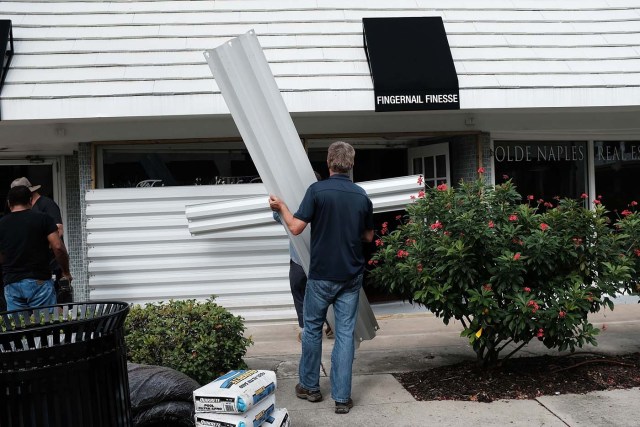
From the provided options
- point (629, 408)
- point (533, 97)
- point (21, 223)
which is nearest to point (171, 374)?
point (21, 223)

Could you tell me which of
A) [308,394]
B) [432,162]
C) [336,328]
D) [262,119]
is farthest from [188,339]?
[432,162]

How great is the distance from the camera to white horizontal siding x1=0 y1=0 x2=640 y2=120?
721 cm

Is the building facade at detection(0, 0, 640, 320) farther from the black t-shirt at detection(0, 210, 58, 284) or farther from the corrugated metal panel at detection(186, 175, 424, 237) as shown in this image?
the black t-shirt at detection(0, 210, 58, 284)

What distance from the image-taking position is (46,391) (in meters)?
2.56

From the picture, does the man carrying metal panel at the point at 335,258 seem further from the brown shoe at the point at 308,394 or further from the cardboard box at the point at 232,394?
the cardboard box at the point at 232,394

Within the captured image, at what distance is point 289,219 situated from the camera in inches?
186

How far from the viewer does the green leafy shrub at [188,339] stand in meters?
4.81

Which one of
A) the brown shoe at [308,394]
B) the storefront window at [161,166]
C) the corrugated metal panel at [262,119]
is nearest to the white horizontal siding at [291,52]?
the storefront window at [161,166]

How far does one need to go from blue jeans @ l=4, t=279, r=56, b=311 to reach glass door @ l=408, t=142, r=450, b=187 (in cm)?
489

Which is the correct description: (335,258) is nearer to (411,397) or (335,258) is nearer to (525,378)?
(411,397)

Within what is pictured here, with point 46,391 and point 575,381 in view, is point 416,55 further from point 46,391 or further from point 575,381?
point 46,391

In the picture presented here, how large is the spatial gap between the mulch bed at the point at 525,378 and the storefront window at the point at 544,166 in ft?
10.8

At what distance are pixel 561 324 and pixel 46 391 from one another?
143 inches

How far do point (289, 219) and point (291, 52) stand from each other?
3561 millimetres
